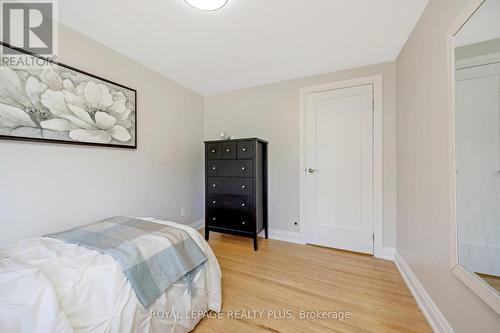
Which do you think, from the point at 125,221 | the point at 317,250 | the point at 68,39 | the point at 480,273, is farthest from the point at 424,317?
the point at 68,39

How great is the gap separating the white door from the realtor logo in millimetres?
2611

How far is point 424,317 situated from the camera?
4.34 ft

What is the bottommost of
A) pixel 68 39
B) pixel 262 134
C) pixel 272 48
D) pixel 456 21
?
pixel 262 134

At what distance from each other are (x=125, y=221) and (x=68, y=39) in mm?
1647

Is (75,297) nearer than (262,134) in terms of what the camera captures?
Yes

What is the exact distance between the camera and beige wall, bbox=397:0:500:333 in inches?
40.6

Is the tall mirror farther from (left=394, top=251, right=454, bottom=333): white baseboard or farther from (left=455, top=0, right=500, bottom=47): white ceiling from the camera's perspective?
(left=394, top=251, right=454, bottom=333): white baseboard

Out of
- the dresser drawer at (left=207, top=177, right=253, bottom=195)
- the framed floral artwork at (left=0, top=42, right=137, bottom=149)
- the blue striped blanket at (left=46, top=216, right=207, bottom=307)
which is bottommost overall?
the blue striped blanket at (left=46, top=216, right=207, bottom=307)

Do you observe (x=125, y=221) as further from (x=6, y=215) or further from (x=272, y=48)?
(x=272, y=48)

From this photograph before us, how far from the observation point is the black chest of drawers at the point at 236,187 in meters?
2.38

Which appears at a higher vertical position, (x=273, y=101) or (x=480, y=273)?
(x=273, y=101)

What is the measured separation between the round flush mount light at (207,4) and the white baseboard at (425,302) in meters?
2.50

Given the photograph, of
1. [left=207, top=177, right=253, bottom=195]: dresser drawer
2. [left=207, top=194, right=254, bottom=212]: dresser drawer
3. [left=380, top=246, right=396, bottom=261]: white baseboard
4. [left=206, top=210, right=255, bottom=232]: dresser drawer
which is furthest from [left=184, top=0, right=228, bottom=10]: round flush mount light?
[left=380, top=246, right=396, bottom=261]: white baseboard

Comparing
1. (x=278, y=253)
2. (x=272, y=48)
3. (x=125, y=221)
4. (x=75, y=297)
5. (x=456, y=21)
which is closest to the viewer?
(x=75, y=297)
